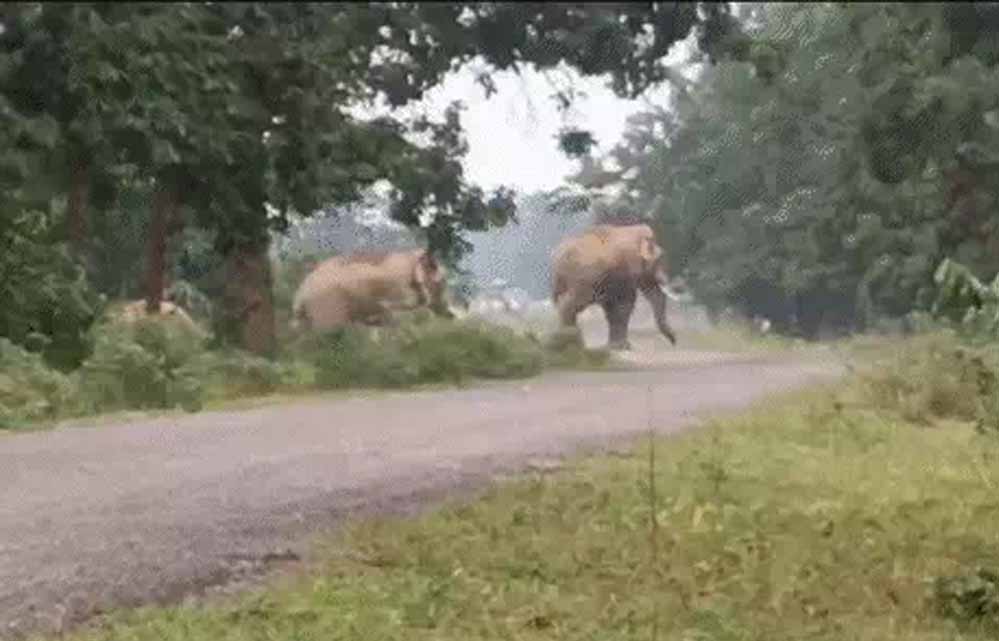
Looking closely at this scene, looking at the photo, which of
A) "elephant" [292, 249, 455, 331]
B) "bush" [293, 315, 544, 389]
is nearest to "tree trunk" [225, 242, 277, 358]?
"bush" [293, 315, 544, 389]

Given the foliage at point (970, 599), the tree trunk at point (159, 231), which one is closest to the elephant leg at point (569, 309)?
the foliage at point (970, 599)

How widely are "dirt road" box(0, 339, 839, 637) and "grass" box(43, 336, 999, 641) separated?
32 cm

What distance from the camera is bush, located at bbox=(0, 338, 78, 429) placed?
10688 millimetres

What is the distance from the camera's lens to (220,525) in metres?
6.34

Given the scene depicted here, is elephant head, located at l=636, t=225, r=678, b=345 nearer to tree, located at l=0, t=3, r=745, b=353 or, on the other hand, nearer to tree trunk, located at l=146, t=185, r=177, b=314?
tree trunk, located at l=146, t=185, r=177, b=314

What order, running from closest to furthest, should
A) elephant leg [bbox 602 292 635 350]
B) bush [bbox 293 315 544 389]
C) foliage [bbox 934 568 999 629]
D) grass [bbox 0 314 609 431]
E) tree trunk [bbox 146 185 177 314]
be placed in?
tree trunk [bbox 146 185 177 314], foliage [bbox 934 568 999 629], grass [bbox 0 314 609 431], bush [bbox 293 315 544 389], elephant leg [bbox 602 292 635 350]

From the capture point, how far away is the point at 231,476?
7.71 meters

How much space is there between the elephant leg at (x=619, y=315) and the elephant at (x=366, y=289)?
4.52m

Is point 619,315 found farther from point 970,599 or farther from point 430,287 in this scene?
point 970,599

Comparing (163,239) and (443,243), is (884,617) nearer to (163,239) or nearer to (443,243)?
(163,239)

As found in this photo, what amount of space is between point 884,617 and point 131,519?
113 inches

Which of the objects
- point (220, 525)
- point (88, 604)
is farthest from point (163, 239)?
point (220, 525)

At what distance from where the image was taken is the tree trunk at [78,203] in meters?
4.52

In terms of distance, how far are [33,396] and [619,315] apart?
20.0 metres
